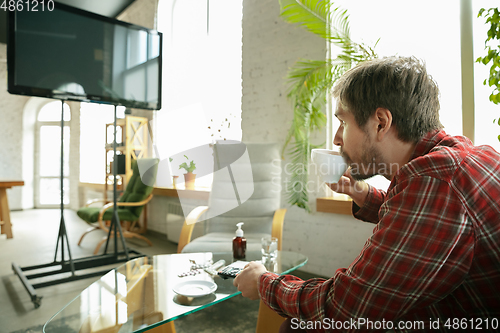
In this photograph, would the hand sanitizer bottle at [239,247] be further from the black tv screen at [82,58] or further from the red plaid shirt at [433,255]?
the black tv screen at [82,58]

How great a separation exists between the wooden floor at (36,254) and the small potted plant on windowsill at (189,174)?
769 mm

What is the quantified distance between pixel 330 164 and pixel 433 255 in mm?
453

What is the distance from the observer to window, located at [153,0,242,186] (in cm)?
373

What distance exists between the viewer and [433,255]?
58cm

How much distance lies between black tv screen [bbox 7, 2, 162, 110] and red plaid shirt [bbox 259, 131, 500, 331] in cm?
281

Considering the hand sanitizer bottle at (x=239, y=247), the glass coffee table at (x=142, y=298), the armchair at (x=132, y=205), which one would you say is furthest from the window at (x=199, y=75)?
the glass coffee table at (x=142, y=298)

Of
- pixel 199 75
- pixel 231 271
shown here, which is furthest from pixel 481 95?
pixel 199 75

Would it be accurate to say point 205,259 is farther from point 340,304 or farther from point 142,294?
point 340,304

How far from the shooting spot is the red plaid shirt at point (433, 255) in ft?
1.90

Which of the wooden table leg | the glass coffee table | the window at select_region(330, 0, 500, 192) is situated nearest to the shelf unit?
the wooden table leg

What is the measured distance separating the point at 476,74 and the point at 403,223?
2087 millimetres

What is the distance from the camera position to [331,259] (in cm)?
272

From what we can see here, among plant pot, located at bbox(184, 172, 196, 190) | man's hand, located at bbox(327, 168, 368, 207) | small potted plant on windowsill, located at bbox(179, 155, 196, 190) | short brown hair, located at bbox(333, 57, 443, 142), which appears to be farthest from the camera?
plant pot, located at bbox(184, 172, 196, 190)

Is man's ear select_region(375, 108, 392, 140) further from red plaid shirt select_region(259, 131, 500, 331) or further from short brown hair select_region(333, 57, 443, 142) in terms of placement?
red plaid shirt select_region(259, 131, 500, 331)
